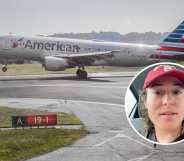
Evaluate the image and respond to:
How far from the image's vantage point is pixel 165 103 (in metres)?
2.17

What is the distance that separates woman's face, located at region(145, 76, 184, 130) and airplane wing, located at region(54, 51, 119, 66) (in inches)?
2218

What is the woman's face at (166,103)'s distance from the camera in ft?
7.14

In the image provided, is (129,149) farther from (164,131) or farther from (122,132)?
(164,131)

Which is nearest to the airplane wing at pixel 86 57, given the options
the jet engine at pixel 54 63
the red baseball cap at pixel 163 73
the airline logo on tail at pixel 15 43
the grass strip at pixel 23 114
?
the jet engine at pixel 54 63

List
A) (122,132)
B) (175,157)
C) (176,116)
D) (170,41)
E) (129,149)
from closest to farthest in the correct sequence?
(176,116)
(170,41)
(175,157)
(129,149)
(122,132)

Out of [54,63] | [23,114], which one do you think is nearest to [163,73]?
[23,114]

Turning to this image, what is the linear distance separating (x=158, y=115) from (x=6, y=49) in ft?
189

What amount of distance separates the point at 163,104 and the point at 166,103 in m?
0.02

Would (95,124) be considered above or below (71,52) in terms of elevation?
below

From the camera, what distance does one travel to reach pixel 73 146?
51.9 ft

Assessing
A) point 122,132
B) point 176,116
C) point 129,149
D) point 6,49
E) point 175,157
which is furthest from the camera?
point 6,49

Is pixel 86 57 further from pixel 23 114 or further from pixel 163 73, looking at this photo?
pixel 163 73

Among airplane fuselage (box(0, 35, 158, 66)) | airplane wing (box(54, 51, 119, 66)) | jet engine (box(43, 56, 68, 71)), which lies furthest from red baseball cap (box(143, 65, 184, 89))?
airplane fuselage (box(0, 35, 158, 66))

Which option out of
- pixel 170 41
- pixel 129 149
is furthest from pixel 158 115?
pixel 129 149
